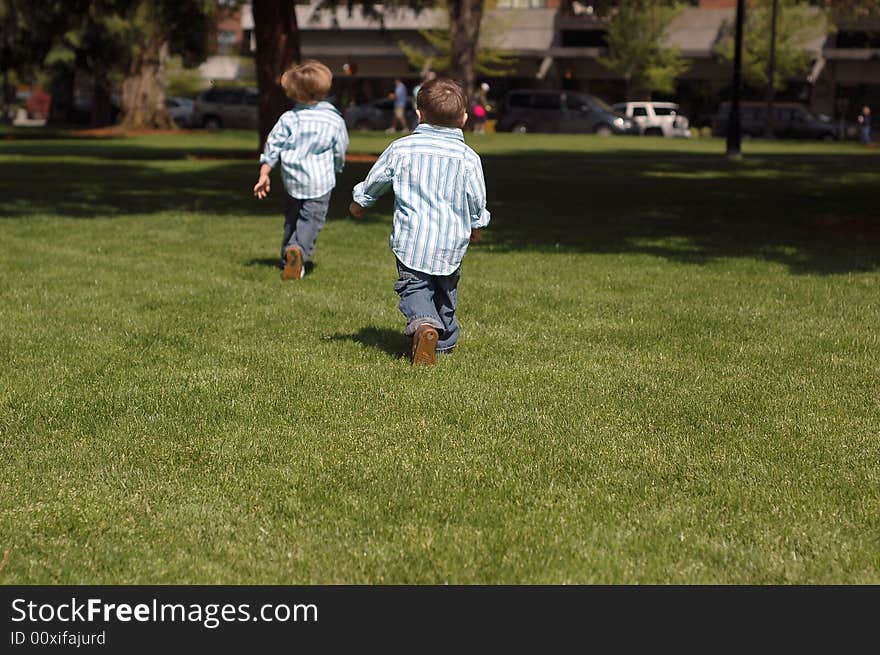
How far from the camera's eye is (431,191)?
6.60 meters

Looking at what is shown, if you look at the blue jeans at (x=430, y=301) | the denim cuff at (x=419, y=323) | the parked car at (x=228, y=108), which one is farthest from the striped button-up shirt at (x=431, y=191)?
the parked car at (x=228, y=108)

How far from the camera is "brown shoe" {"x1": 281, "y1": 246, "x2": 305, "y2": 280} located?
31.5 ft

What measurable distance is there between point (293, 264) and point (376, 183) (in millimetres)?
3084

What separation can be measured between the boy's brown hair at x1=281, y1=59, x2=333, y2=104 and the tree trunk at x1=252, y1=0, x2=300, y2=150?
1483 cm

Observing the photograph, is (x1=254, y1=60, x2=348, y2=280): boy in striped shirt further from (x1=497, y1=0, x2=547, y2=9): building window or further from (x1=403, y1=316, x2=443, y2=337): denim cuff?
(x1=497, y1=0, x2=547, y2=9): building window

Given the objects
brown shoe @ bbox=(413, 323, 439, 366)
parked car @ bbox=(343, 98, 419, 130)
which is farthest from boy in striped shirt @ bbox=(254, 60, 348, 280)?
parked car @ bbox=(343, 98, 419, 130)

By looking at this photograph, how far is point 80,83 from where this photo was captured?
237 ft

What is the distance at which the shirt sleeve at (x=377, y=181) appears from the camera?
6.59 meters

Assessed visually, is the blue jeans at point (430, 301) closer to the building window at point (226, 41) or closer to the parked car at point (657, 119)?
the parked car at point (657, 119)

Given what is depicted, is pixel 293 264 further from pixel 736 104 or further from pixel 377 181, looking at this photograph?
pixel 736 104

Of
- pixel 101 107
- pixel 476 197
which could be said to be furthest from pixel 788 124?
pixel 476 197
